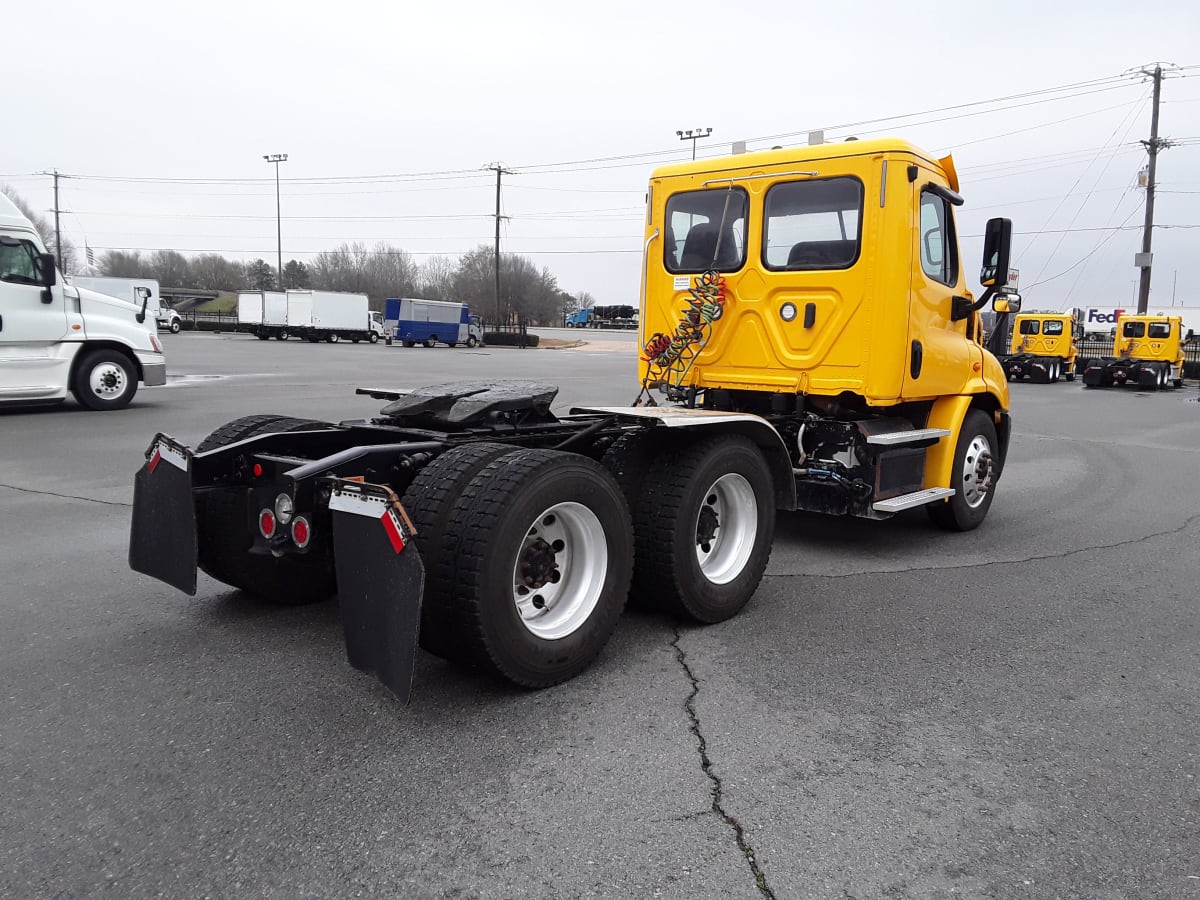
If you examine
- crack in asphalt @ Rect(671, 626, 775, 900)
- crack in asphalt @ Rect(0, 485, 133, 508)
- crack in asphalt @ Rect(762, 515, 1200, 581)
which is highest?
crack in asphalt @ Rect(0, 485, 133, 508)

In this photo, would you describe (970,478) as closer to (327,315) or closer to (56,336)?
(56,336)

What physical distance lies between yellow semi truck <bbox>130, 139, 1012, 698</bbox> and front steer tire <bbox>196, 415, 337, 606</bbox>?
0.04ft

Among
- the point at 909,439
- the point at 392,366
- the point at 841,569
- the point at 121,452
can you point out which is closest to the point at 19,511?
the point at 121,452

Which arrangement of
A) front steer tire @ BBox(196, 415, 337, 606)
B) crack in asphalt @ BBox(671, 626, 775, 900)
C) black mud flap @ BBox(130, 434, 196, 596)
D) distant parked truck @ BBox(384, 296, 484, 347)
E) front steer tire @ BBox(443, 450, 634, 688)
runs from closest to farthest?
crack in asphalt @ BBox(671, 626, 775, 900)
front steer tire @ BBox(443, 450, 634, 688)
black mud flap @ BBox(130, 434, 196, 596)
front steer tire @ BBox(196, 415, 337, 606)
distant parked truck @ BBox(384, 296, 484, 347)

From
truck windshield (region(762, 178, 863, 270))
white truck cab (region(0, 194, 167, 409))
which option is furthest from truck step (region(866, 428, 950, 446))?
white truck cab (region(0, 194, 167, 409))

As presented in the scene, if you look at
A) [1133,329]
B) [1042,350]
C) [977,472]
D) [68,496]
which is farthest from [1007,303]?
[1042,350]

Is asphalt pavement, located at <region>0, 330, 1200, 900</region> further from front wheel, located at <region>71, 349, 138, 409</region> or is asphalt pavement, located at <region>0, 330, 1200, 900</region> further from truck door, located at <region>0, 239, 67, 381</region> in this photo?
front wheel, located at <region>71, 349, 138, 409</region>

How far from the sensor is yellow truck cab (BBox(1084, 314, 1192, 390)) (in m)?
28.4

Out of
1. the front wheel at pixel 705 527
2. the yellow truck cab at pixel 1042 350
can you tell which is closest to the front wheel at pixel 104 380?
the front wheel at pixel 705 527

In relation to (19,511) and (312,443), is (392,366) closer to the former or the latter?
(19,511)

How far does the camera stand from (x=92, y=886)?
2.43 metres

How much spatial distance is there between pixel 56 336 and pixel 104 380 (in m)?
1.00

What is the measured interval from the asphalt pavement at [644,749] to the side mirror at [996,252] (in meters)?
2.13

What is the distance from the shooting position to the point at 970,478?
6.93 meters
